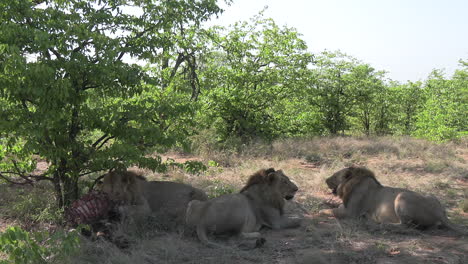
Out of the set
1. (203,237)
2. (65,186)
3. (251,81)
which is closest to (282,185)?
(203,237)

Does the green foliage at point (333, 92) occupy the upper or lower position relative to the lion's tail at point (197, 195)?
upper

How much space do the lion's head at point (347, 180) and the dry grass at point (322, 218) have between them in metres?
0.56

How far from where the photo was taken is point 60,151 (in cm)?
638

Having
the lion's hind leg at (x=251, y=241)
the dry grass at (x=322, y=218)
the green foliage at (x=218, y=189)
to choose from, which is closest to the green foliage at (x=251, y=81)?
the dry grass at (x=322, y=218)

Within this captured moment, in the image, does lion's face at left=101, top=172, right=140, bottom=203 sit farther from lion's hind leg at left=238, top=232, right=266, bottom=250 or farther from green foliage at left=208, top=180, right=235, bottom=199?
green foliage at left=208, top=180, right=235, bottom=199

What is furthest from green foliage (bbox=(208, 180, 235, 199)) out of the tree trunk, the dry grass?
the tree trunk

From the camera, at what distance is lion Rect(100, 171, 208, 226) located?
23.2ft

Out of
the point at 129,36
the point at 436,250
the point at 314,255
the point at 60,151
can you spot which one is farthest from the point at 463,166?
the point at 60,151

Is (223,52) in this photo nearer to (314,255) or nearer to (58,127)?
(58,127)

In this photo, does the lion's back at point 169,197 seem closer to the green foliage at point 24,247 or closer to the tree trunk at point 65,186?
the tree trunk at point 65,186

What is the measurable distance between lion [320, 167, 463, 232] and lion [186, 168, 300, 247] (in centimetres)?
124

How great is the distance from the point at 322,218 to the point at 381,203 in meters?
→ 1.13

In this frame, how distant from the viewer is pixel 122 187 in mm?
7133

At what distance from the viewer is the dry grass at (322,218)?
574 centimetres
